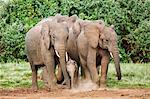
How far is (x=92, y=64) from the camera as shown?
14281mm

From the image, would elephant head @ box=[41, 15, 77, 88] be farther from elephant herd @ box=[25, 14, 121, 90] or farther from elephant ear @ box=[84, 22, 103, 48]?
elephant ear @ box=[84, 22, 103, 48]

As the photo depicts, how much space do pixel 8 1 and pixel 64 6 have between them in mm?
2365

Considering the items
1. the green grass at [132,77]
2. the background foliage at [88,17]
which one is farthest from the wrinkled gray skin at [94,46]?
the background foliage at [88,17]

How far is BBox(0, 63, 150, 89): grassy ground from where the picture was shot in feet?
53.3

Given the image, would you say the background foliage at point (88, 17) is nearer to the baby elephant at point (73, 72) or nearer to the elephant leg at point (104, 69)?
the baby elephant at point (73, 72)

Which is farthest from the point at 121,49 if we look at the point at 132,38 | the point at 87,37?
the point at 87,37

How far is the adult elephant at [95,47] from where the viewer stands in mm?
14273

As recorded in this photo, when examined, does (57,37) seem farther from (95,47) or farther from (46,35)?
(95,47)

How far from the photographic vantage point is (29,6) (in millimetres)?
25984

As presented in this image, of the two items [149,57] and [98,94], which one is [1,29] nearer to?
[149,57]

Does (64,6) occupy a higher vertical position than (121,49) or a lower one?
higher

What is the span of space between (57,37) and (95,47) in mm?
903

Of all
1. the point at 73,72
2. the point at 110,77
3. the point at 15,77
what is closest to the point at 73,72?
the point at 73,72

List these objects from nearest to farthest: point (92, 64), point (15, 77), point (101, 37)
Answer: point (92, 64), point (101, 37), point (15, 77)
